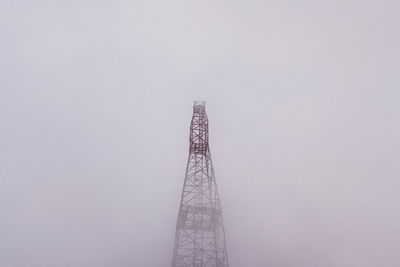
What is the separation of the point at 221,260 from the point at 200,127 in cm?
1646

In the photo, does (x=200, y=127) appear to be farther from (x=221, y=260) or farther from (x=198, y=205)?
(x=221, y=260)

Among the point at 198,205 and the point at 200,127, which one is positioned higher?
the point at 200,127

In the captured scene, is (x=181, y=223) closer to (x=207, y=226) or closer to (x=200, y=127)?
(x=207, y=226)

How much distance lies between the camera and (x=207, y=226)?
43.8 meters

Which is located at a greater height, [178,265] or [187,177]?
[187,177]

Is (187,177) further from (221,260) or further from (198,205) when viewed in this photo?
(221,260)

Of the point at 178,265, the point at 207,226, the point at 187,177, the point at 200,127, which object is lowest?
the point at 178,265

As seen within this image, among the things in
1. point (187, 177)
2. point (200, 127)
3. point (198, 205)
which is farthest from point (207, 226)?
point (200, 127)

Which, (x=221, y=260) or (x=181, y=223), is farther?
(x=221, y=260)

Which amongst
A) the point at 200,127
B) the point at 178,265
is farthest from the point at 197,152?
the point at 178,265

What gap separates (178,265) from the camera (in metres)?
46.1

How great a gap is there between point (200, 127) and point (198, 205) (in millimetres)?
9196

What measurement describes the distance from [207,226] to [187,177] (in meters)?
6.00

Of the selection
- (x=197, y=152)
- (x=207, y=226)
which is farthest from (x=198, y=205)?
(x=197, y=152)
